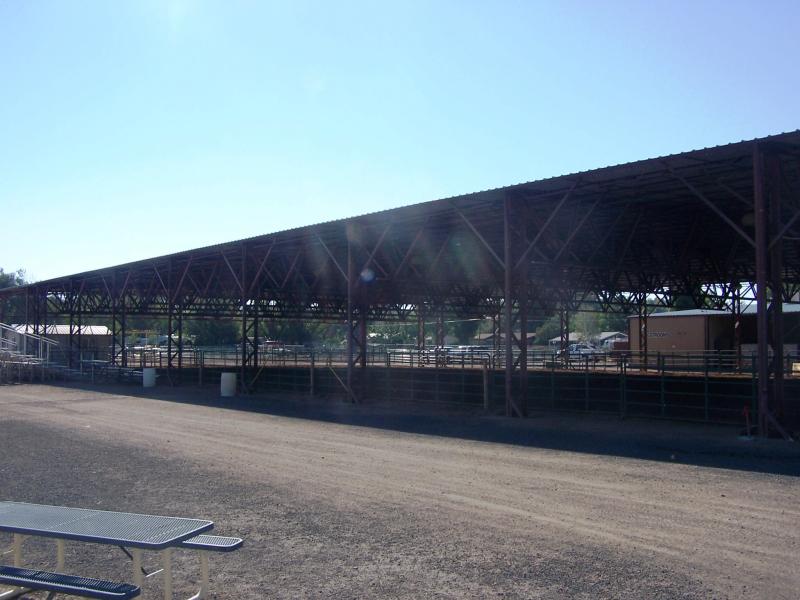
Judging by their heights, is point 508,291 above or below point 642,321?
above

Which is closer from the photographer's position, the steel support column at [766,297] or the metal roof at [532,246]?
the steel support column at [766,297]

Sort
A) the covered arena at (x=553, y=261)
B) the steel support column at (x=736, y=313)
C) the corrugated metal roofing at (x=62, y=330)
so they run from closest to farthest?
the covered arena at (x=553, y=261) < the steel support column at (x=736, y=313) < the corrugated metal roofing at (x=62, y=330)

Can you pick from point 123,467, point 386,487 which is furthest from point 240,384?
point 386,487

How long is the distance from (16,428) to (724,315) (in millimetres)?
36176

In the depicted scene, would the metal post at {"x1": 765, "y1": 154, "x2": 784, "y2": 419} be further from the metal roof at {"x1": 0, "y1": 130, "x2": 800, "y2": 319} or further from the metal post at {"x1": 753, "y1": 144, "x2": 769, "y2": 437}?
the metal roof at {"x1": 0, "y1": 130, "x2": 800, "y2": 319}

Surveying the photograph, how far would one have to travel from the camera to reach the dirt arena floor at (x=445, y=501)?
692 cm

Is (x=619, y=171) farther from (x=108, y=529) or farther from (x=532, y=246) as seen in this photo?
(x=108, y=529)

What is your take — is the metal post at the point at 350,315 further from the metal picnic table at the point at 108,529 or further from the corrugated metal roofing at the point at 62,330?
the corrugated metal roofing at the point at 62,330

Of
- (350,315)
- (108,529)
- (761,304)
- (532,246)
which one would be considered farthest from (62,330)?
(108,529)

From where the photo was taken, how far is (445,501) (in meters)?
10.4

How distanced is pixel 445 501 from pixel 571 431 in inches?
371

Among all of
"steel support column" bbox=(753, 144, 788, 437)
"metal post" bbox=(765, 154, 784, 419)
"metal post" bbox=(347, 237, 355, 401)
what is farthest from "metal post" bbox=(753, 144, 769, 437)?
"metal post" bbox=(347, 237, 355, 401)

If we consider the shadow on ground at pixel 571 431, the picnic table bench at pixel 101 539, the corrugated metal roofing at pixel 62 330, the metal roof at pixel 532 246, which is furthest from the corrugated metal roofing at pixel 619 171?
the corrugated metal roofing at pixel 62 330

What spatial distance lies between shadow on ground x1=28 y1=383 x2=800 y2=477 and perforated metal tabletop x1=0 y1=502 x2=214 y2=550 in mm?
10342
